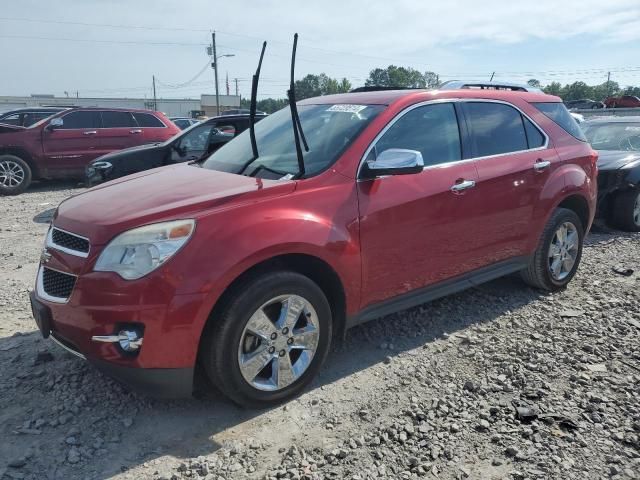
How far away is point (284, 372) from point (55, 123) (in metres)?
10.5

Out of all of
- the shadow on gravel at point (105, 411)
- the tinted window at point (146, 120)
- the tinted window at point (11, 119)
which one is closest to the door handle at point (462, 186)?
the shadow on gravel at point (105, 411)

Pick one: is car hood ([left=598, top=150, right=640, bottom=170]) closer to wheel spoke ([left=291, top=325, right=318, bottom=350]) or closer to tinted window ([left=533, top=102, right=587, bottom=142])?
tinted window ([left=533, top=102, right=587, bottom=142])

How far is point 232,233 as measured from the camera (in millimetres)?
2797

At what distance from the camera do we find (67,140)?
11.5 m

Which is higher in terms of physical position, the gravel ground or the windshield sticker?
the windshield sticker

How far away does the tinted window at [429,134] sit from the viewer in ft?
11.9

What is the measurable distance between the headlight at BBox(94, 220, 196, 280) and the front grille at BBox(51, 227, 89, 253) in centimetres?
19

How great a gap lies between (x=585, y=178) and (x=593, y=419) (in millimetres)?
Result: 2610

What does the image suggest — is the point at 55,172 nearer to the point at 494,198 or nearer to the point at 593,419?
the point at 494,198

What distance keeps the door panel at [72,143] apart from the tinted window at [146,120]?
0.90 m

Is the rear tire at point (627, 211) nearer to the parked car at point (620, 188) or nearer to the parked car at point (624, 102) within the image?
the parked car at point (620, 188)

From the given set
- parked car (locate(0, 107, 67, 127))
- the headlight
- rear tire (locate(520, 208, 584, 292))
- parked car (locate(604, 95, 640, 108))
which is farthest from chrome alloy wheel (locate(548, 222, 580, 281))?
parked car (locate(604, 95, 640, 108))

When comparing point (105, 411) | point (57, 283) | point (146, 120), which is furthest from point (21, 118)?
point (105, 411)

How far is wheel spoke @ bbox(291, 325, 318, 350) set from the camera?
3.10m
